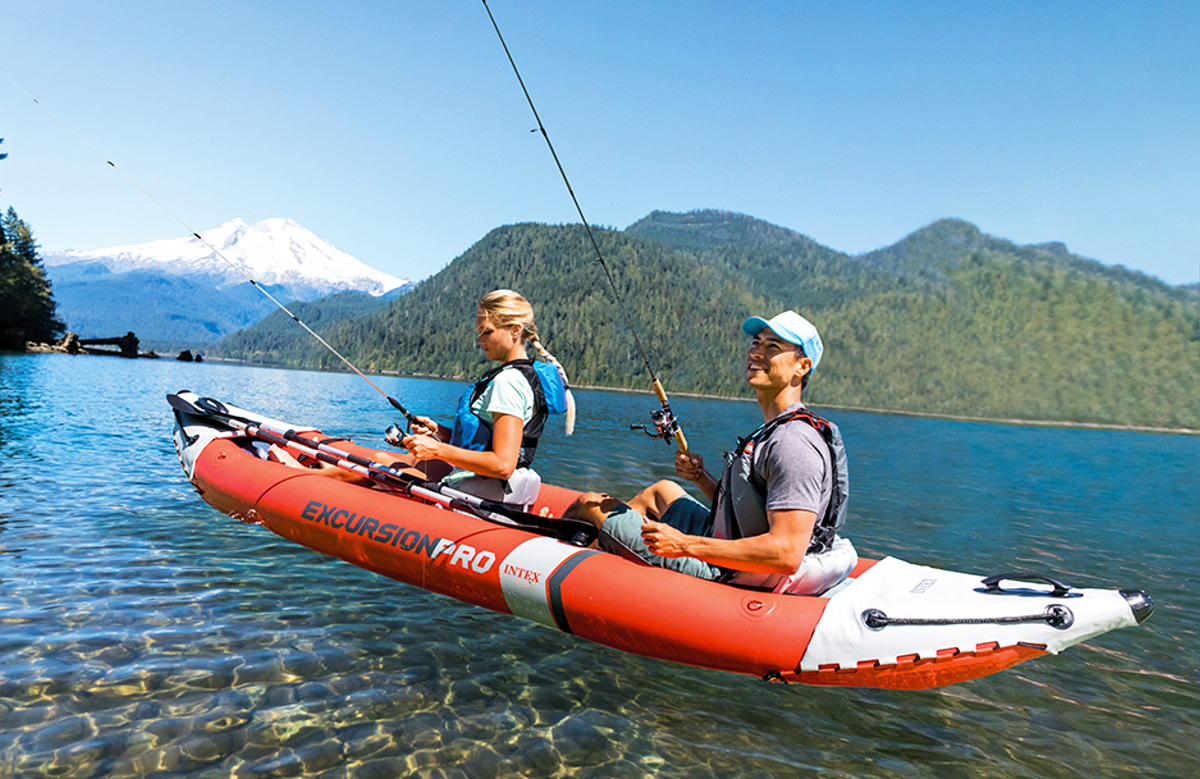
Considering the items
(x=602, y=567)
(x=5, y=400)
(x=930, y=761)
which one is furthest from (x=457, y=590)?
(x=5, y=400)

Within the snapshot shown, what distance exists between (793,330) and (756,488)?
110 centimetres

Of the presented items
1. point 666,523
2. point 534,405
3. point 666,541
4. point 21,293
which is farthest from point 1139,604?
point 21,293

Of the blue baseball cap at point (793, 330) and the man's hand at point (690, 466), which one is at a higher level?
Answer: the blue baseball cap at point (793, 330)

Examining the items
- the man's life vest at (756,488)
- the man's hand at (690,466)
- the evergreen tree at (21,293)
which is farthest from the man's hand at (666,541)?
the evergreen tree at (21,293)

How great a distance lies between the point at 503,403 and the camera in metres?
5.38

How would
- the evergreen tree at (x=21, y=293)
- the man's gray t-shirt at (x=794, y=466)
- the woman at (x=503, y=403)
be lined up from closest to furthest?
the man's gray t-shirt at (x=794, y=466), the woman at (x=503, y=403), the evergreen tree at (x=21, y=293)

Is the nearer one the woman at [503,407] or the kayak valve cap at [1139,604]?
the kayak valve cap at [1139,604]

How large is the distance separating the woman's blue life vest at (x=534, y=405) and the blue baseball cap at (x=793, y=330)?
1.99 m

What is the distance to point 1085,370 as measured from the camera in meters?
186

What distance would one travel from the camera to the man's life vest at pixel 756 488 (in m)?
4.30

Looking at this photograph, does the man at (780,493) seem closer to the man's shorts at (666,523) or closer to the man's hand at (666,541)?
the man's hand at (666,541)

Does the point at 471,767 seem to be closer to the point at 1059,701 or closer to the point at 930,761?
the point at 930,761

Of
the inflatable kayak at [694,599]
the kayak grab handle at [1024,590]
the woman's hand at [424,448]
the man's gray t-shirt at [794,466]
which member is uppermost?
the man's gray t-shirt at [794,466]

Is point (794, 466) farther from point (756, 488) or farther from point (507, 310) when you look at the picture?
point (507, 310)
